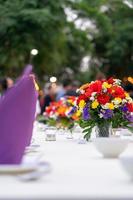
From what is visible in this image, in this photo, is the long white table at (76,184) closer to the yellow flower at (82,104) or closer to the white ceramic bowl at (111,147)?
the white ceramic bowl at (111,147)

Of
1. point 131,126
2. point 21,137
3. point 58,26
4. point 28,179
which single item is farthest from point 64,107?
point 58,26

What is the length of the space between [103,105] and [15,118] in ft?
6.62

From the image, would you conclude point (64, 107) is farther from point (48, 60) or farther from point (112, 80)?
point (48, 60)

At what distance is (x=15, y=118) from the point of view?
2.59m

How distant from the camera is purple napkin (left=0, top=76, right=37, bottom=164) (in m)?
2.56

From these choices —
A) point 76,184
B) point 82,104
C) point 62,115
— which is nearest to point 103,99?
point 82,104

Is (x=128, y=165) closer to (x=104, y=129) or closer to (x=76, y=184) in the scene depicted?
(x=76, y=184)

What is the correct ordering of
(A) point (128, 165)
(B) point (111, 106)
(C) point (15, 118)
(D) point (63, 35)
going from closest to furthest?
(A) point (128, 165), (C) point (15, 118), (B) point (111, 106), (D) point (63, 35)

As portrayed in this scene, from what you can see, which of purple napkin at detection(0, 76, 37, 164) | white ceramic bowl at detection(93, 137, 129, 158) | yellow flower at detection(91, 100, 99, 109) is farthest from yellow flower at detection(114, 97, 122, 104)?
purple napkin at detection(0, 76, 37, 164)

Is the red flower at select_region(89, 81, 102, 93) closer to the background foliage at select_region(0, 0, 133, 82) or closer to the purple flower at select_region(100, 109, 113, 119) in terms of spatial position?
the purple flower at select_region(100, 109, 113, 119)

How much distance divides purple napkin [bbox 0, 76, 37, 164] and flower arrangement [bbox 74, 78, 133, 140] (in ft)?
6.46

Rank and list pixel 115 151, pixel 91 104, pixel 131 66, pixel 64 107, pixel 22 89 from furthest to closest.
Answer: pixel 131 66, pixel 64 107, pixel 91 104, pixel 115 151, pixel 22 89

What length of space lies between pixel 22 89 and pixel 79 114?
2161mm

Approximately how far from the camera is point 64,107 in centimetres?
685
